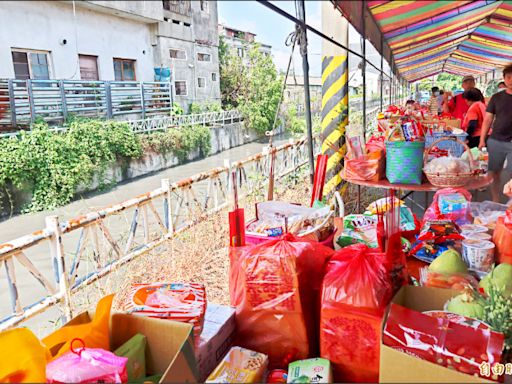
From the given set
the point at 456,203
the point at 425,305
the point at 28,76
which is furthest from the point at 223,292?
the point at 28,76

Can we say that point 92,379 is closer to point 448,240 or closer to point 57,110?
point 448,240

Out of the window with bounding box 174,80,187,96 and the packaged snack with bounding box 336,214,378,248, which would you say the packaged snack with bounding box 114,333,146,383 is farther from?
the window with bounding box 174,80,187,96

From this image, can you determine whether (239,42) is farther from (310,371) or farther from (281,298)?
(310,371)

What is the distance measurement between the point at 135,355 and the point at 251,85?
872cm

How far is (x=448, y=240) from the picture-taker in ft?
5.06

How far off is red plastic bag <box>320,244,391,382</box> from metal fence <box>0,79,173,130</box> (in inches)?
140

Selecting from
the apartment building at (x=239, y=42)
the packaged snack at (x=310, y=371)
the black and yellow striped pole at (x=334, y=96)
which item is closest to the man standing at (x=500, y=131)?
the black and yellow striped pole at (x=334, y=96)

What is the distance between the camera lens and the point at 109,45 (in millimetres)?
6094

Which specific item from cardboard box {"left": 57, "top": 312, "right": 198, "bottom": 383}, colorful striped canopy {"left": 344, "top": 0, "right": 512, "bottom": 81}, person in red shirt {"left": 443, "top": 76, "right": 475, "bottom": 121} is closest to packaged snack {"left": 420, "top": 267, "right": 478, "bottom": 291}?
cardboard box {"left": 57, "top": 312, "right": 198, "bottom": 383}

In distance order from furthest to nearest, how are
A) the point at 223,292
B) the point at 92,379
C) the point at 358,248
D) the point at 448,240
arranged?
the point at 223,292 < the point at 448,240 < the point at 358,248 < the point at 92,379

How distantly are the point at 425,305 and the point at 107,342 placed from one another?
825mm

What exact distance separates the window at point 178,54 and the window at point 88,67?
1341mm

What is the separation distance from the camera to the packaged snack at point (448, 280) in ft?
3.91

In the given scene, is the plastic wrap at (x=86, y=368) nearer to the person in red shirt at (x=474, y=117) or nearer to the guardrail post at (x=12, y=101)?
the guardrail post at (x=12, y=101)
